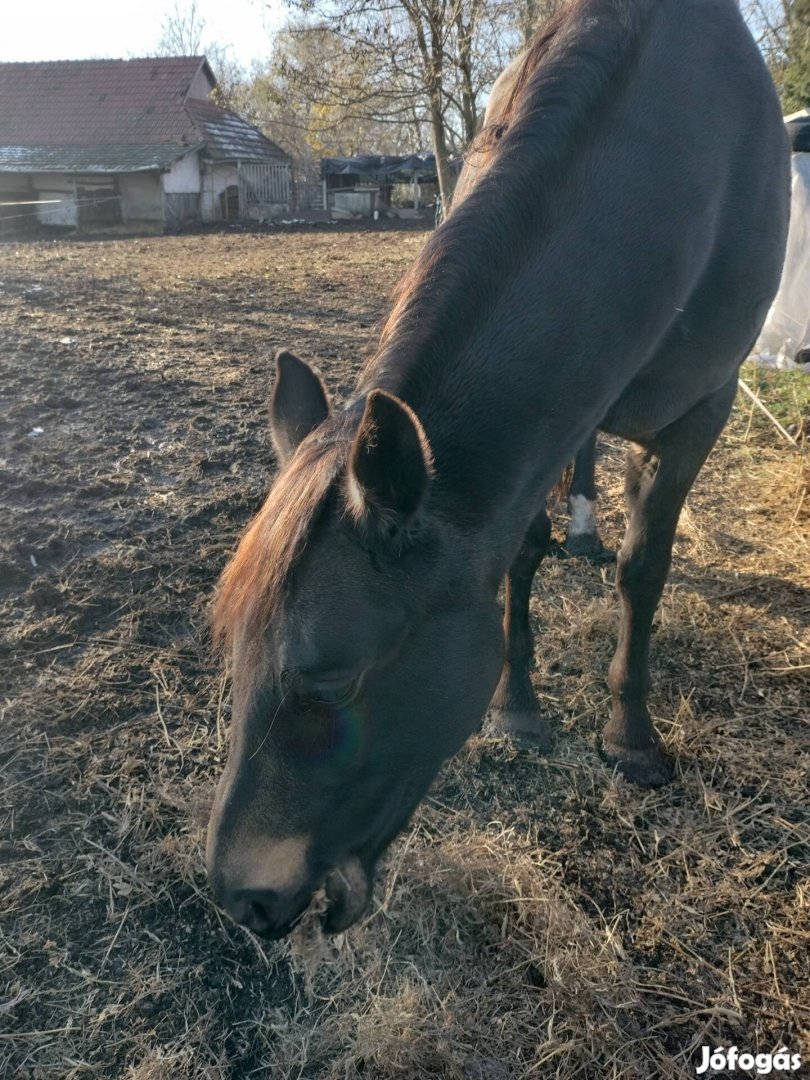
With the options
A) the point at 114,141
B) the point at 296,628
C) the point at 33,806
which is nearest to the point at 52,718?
the point at 33,806

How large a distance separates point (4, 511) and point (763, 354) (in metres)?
7.18

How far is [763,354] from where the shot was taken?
7.69 metres

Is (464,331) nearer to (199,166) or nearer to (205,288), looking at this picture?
(205,288)

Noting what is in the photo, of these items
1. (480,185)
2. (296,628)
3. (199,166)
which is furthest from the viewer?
(199,166)

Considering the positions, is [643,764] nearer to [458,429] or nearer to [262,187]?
[458,429]

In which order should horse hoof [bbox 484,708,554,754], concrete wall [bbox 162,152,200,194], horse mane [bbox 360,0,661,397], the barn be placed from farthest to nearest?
concrete wall [bbox 162,152,200,194], the barn, horse hoof [bbox 484,708,554,754], horse mane [bbox 360,0,661,397]

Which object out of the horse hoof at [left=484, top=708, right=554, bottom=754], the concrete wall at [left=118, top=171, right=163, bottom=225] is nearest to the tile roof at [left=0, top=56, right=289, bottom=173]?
the concrete wall at [left=118, top=171, right=163, bottom=225]

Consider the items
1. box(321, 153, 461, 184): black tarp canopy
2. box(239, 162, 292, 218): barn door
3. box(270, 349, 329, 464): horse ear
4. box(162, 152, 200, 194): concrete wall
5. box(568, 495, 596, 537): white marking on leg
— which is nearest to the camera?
box(270, 349, 329, 464): horse ear

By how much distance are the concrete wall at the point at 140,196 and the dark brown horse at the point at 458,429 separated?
26372mm

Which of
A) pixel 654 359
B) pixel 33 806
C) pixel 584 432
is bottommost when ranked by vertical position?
pixel 33 806

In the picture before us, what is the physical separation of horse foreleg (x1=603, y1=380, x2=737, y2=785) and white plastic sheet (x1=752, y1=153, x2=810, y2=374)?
211 inches

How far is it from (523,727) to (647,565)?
766mm

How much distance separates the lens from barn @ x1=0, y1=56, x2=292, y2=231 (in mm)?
25000

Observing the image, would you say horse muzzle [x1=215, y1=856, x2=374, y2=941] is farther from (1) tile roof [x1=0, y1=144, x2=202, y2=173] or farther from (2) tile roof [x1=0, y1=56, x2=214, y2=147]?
(2) tile roof [x1=0, y1=56, x2=214, y2=147]
